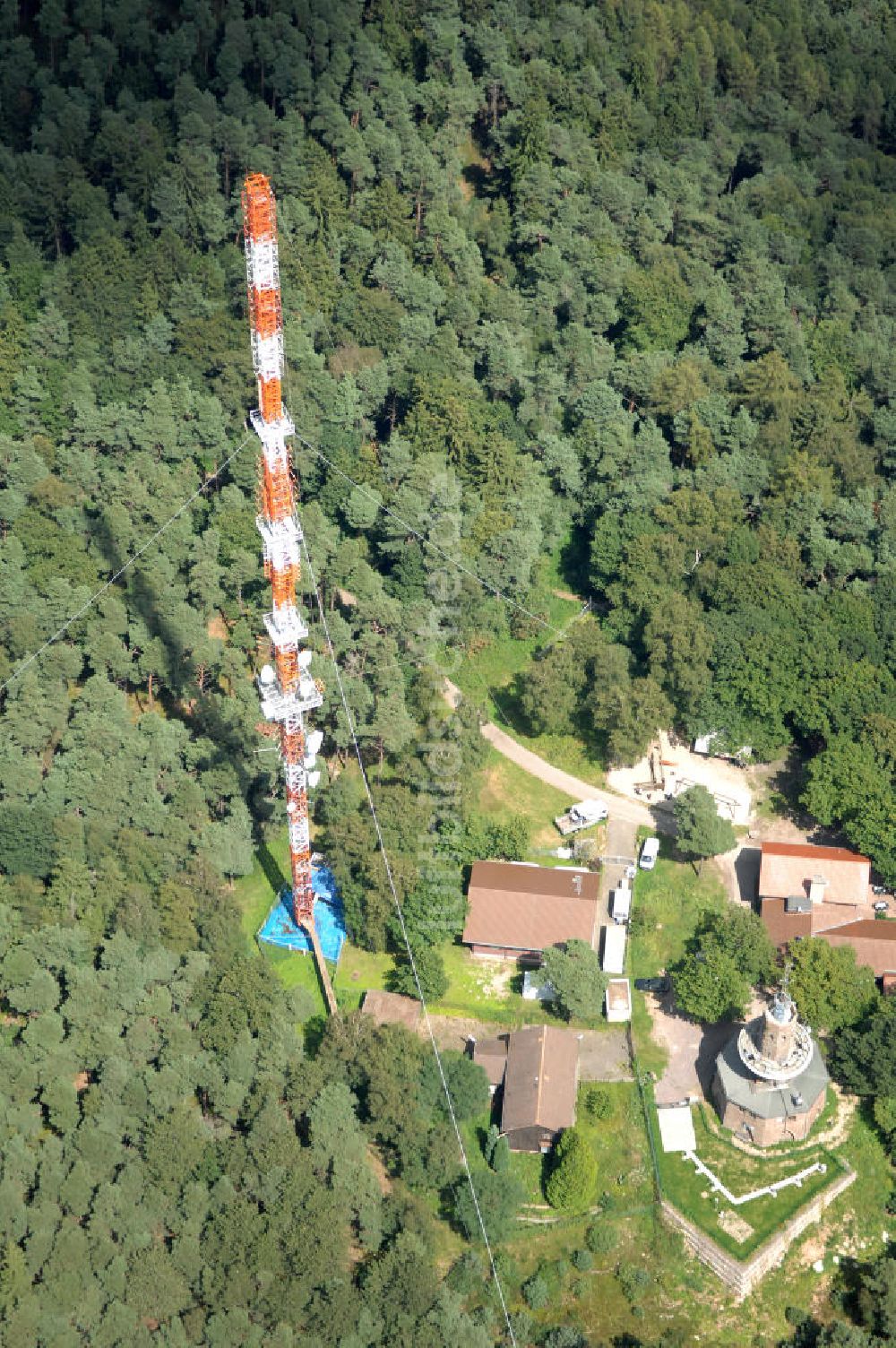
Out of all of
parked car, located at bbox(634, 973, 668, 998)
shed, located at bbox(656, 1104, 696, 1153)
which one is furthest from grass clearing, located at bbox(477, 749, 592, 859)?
shed, located at bbox(656, 1104, 696, 1153)

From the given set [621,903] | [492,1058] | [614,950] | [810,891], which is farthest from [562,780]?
[492,1058]

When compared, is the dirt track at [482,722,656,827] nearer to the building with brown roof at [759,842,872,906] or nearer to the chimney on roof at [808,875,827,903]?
the building with brown roof at [759,842,872,906]

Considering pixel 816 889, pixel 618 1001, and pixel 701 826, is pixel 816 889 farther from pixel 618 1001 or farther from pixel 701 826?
pixel 618 1001

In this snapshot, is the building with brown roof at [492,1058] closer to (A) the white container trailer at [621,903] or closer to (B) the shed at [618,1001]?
(B) the shed at [618,1001]

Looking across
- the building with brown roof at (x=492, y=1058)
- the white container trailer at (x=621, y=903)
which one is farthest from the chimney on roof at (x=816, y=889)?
the building with brown roof at (x=492, y=1058)

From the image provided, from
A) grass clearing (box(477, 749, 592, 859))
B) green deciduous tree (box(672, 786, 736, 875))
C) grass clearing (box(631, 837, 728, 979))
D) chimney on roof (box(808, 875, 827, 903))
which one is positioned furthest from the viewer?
grass clearing (box(477, 749, 592, 859))
